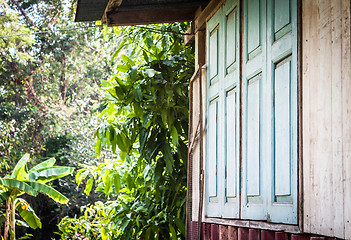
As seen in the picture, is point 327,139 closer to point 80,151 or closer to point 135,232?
point 135,232

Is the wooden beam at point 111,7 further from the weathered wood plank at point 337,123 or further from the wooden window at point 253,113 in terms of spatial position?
the weathered wood plank at point 337,123

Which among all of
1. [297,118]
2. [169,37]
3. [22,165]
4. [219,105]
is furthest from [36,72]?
[297,118]

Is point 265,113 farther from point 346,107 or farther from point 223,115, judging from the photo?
point 346,107

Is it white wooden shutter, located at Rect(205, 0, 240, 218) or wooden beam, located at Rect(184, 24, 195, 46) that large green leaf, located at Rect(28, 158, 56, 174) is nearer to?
wooden beam, located at Rect(184, 24, 195, 46)

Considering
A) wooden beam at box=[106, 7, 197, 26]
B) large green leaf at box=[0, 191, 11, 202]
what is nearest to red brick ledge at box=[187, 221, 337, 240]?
wooden beam at box=[106, 7, 197, 26]

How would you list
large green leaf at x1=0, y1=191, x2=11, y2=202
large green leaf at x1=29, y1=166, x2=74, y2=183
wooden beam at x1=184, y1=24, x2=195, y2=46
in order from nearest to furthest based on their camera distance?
wooden beam at x1=184, y1=24, x2=195, y2=46 < large green leaf at x1=0, y1=191, x2=11, y2=202 < large green leaf at x1=29, y1=166, x2=74, y2=183

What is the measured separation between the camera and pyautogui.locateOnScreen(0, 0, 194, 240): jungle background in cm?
487

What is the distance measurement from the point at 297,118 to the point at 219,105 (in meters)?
1.34

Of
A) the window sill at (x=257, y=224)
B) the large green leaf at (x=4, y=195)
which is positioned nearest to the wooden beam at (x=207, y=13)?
the window sill at (x=257, y=224)

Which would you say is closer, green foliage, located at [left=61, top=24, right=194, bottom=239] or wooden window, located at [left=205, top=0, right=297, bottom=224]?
wooden window, located at [left=205, top=0, right=297, bottom=224]

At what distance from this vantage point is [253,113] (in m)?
2.87

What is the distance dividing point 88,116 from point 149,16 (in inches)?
467

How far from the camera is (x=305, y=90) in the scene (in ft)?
7.14

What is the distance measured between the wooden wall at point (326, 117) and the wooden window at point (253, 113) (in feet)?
0.45
